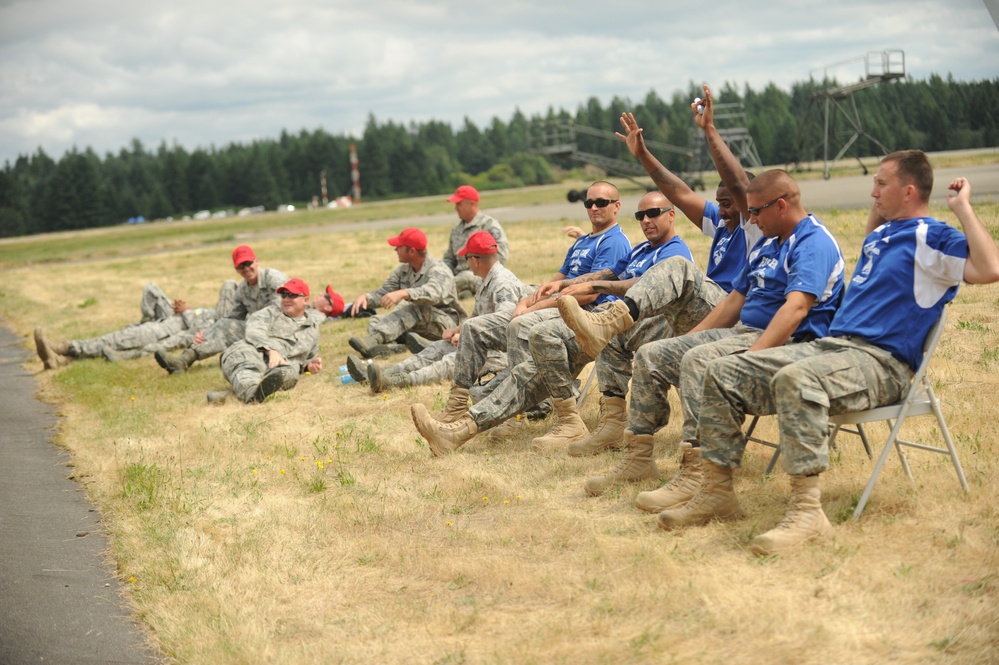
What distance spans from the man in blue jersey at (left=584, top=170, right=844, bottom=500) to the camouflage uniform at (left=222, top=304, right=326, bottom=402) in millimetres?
4973

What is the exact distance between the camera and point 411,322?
1122cm

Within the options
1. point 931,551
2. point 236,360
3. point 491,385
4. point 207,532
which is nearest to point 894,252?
point 931,551

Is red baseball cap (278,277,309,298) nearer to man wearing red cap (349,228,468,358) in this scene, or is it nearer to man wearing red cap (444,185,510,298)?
man wearing red cap (349,228,468,358)

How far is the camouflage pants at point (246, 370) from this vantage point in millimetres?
9711

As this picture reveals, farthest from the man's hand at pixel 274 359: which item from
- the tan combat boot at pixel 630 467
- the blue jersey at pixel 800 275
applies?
the blue jersey at pixel 800 275

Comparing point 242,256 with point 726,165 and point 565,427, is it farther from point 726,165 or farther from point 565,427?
point 726,165

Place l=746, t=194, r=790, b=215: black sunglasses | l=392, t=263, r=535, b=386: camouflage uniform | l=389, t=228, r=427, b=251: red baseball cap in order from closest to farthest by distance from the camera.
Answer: l=746, t=194, r=790, b=215: black sunglasses < l=392, t=263, r=535, b=386: camouflage uniform < l=389, t=228, r=427, b=251: red baseball cap

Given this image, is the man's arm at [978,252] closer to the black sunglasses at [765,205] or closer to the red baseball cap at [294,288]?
the black sunglasses at [765,205]

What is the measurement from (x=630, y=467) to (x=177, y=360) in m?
7.22

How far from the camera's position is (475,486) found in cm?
623

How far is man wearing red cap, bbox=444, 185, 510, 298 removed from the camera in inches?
452

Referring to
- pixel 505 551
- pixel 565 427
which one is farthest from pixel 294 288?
pixel 505 551

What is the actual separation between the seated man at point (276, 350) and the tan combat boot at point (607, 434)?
13.2ft

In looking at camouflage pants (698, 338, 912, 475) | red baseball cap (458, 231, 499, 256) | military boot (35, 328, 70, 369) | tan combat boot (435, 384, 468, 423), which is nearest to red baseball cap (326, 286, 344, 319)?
military boot (35, 328, 70, 369)
